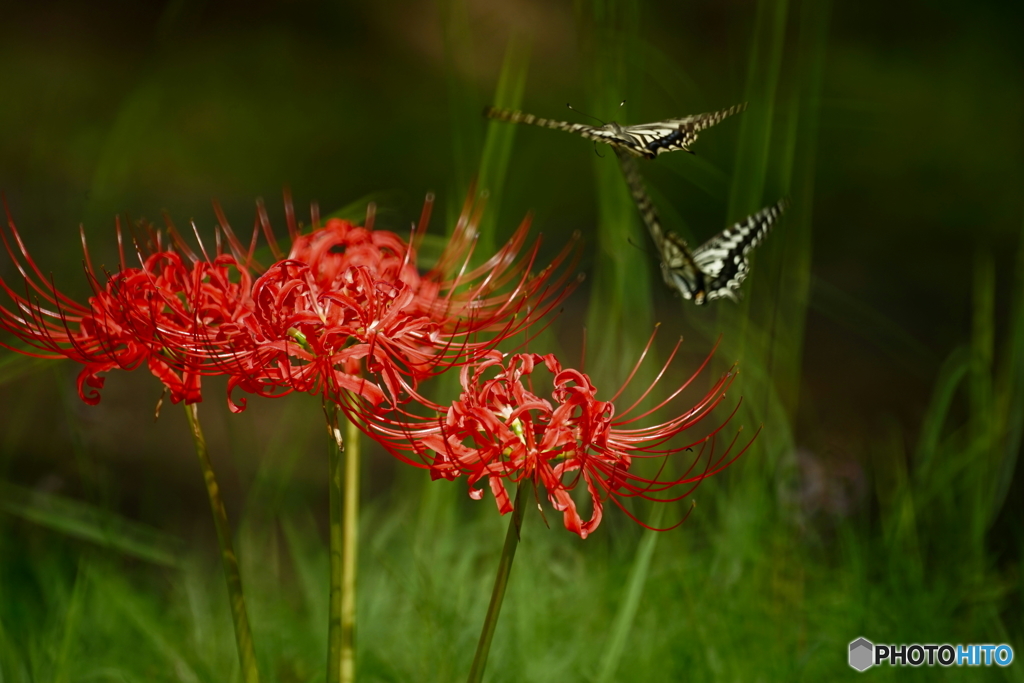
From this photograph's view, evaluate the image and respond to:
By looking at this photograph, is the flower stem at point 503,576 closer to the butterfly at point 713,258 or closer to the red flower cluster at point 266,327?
the red flower cluster at point 266,327

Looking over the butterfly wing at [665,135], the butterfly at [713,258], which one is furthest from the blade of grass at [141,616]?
the butterfly wing at [665,135]

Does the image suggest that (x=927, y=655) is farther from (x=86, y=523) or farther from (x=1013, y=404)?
(x=86, y=523)

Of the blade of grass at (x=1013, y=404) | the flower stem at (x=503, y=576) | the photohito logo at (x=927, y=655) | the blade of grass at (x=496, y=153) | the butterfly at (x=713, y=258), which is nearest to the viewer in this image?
the flower stem at (x=503, y=576)

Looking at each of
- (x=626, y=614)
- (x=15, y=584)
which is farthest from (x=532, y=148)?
(x=626, y=614)

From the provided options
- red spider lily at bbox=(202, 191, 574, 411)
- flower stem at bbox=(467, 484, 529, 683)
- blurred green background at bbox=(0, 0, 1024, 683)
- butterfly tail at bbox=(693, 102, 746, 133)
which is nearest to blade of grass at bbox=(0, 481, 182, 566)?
blurred green background at bbox=(0, 0, 1024, 683)

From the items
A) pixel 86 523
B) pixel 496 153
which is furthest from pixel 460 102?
pixel 86 523

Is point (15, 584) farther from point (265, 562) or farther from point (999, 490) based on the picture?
point (999, 490)

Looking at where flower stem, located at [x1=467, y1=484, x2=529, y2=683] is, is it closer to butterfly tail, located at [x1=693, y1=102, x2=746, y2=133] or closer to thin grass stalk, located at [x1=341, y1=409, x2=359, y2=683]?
thin grass stalk, located at [x1=341, y1=409, x2=359, y2=683]
